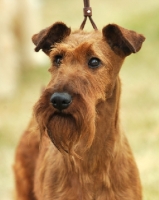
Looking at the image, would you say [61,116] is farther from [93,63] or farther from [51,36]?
[51,36]

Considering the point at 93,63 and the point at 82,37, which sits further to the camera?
the point at 82,37

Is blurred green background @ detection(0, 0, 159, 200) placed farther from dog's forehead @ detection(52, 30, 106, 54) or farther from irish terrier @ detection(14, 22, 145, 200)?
dog's forehead @ detection(52, 30, 106, 54)

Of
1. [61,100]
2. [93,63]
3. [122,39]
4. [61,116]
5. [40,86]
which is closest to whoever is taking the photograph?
[61,100]

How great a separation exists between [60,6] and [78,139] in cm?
1690

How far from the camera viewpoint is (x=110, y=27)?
4.61 metres

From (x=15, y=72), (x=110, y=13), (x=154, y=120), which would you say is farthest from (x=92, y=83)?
(x=110, y=13)

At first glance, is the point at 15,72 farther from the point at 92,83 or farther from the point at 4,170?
the point at 92,83

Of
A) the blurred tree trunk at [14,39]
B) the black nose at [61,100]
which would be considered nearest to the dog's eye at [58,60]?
the black nose at [61,100]

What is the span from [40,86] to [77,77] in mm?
7787

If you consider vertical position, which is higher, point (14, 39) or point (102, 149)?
point (14, 39)

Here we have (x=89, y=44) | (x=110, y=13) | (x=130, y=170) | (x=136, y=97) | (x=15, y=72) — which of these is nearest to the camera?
(x=89, y=44)

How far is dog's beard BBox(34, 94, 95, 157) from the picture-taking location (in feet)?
13.6

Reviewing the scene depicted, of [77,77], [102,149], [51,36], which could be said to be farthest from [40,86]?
[77,77]

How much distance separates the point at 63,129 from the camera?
421 centimetres
